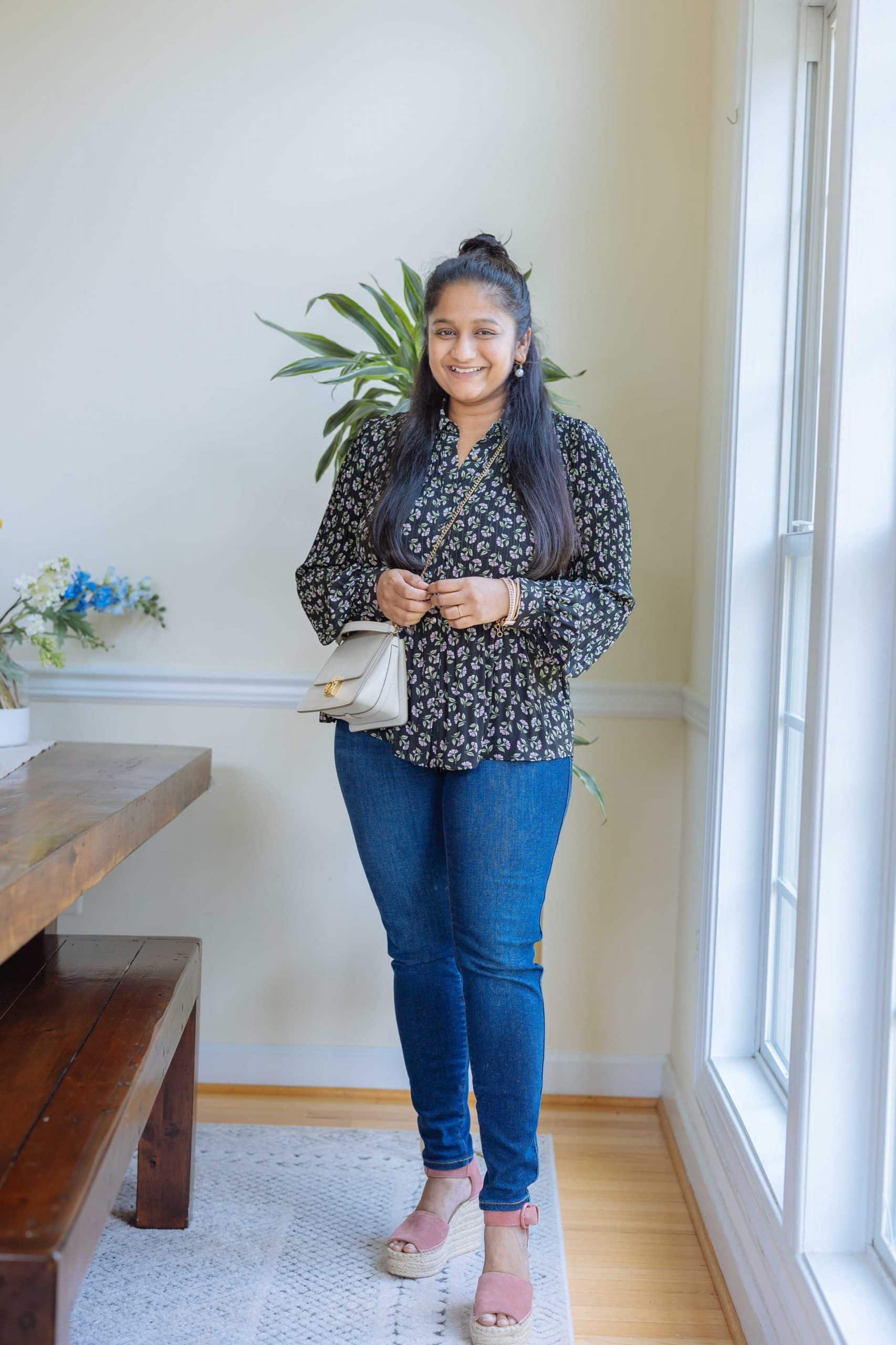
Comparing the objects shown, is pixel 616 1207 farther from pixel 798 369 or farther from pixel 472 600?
pixel 798 369

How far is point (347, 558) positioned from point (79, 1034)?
31.3 inches

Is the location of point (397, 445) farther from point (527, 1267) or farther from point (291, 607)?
point (527, 1267)

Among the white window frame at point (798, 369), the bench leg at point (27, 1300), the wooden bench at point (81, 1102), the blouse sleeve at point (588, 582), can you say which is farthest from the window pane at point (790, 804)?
the bench leg at point (27, 1300)

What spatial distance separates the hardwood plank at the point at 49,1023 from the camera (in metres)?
1.16

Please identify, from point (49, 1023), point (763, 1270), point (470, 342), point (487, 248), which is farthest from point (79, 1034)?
point (487, 248)

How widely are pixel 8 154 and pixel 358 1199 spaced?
2.16 m

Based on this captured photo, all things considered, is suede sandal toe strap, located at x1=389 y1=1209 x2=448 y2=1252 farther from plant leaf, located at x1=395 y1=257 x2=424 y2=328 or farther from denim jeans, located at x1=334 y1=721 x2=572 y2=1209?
plant leaf, located at x1=395 y1=257 x2=424 y2=328

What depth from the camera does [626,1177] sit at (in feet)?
6.81

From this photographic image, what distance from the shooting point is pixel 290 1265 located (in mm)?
1746

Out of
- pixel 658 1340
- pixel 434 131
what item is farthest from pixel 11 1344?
pixel 434 131

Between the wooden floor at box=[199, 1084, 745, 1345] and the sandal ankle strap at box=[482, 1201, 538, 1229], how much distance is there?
17cm

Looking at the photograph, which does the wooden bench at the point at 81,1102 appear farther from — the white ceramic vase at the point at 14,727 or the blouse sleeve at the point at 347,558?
the blouse sleeve at the point at 347,558

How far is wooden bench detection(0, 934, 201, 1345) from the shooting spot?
928mm

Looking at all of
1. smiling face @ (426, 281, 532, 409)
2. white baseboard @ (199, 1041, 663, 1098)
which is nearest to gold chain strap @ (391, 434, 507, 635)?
smiling face @ (426, 281, 532, 409)
